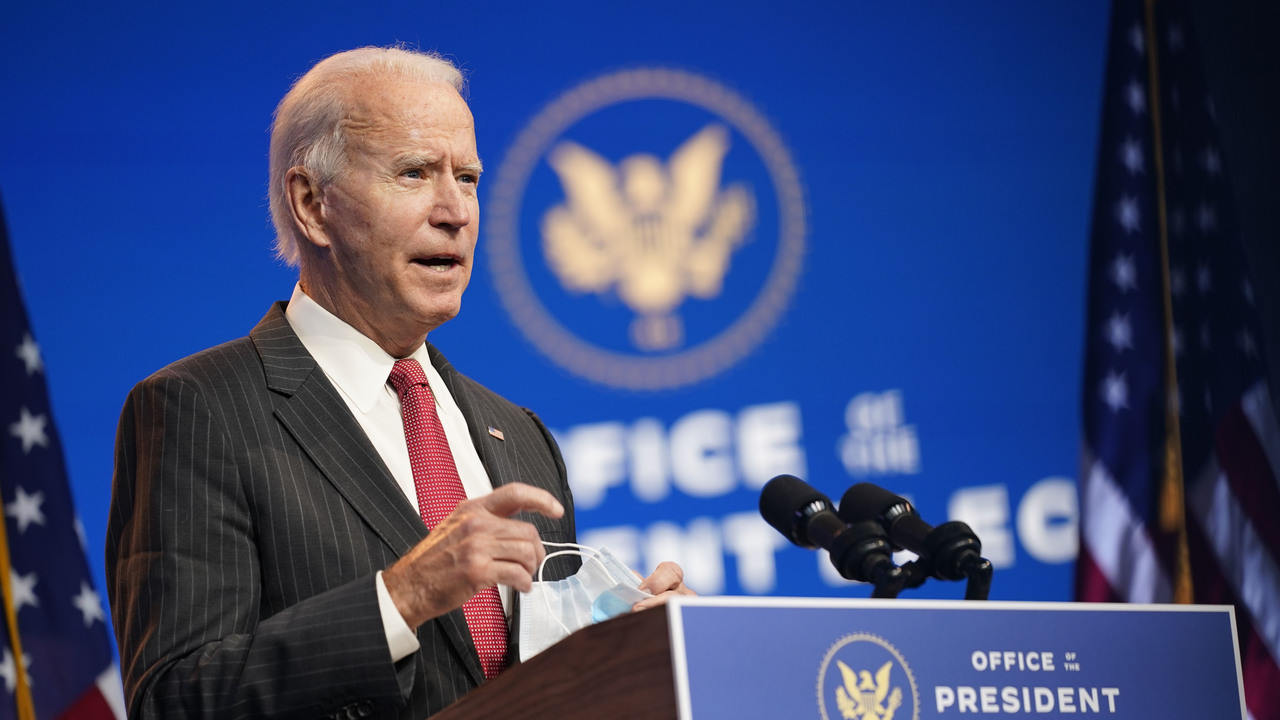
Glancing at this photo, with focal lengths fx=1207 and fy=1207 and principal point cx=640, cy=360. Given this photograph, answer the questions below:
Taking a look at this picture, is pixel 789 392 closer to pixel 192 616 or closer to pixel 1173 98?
pixel 1173 98

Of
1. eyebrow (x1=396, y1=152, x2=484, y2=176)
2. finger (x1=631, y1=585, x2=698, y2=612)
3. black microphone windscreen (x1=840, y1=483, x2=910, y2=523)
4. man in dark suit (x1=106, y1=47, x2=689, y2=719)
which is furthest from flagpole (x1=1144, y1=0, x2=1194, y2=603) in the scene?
eyebrow (x1=396, y1=152, x2=484, y2=176)

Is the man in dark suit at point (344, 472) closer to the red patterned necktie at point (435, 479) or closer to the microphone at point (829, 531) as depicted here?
the red patterned necktie at point (435, 479)

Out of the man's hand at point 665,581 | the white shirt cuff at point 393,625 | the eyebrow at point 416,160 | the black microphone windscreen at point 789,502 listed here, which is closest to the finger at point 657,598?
the man's hand at point 665,581

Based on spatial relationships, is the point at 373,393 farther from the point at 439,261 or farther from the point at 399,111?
the point at 399,111

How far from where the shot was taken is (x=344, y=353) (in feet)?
6.39

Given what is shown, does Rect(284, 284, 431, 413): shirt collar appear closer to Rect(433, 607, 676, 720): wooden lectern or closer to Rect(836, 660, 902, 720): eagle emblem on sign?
Rect(433, 607, 676, 720): wooden lectern

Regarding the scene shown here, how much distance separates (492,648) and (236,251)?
2097mm

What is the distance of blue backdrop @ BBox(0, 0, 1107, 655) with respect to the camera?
340 cm

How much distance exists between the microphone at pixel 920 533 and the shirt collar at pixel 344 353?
31.7 inches

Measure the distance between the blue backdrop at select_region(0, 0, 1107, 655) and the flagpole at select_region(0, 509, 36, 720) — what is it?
0.21 meters

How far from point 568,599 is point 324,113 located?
915 millimetres

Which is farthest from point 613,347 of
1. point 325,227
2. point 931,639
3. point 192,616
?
point 931,639

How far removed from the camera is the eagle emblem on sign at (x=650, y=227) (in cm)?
377

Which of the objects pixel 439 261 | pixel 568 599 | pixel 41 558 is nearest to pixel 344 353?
pixel 439 261
